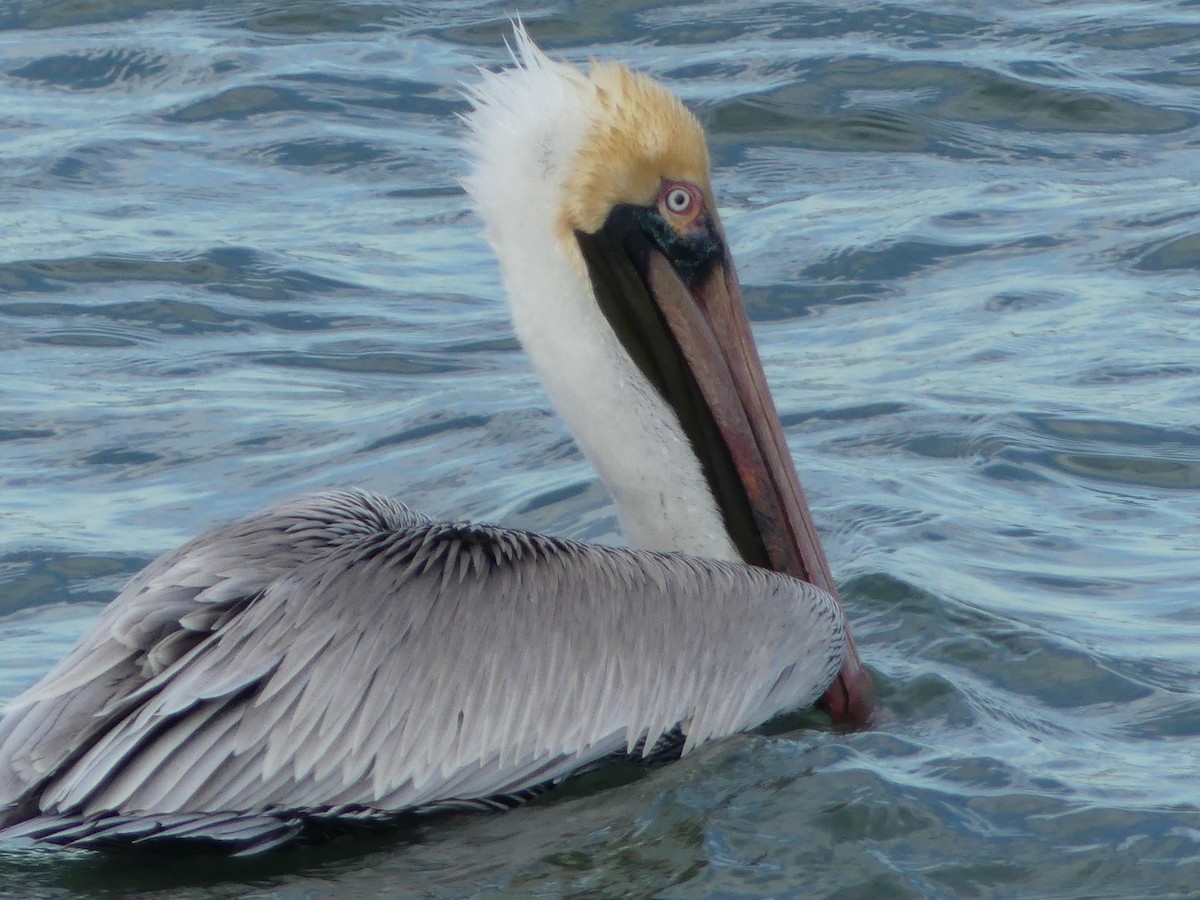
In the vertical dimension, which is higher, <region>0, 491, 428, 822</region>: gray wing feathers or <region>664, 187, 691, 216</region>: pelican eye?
<region>664, 187, 691, 216</region>: pelican eye

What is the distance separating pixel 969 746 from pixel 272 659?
1.52m

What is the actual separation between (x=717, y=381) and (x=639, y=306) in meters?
0.26

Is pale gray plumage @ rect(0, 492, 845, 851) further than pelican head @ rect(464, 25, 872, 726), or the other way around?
pelican head @ rect(464, 25, 872, 726)

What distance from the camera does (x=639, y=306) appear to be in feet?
15.5

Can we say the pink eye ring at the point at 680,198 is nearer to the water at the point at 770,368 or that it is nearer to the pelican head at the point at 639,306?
the pelican head at the point at 639,306

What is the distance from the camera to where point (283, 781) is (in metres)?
3.66

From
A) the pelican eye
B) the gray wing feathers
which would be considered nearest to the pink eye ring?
the pelican eye

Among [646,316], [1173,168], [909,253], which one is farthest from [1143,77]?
[646,316]

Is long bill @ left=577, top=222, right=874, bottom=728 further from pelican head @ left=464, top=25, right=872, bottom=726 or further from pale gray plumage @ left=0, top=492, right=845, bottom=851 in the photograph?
pale gray plumage @ left=0, top=492, right=845, bottom=851

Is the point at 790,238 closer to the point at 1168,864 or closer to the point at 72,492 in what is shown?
the point at 72,492

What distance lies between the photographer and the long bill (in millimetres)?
4699

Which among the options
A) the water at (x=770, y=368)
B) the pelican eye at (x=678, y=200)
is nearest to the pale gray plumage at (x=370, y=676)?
the water at (x=770, y=368)

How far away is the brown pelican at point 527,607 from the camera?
363 centimetres

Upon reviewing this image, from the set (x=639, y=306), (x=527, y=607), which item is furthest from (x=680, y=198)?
(x=527, y=607)
